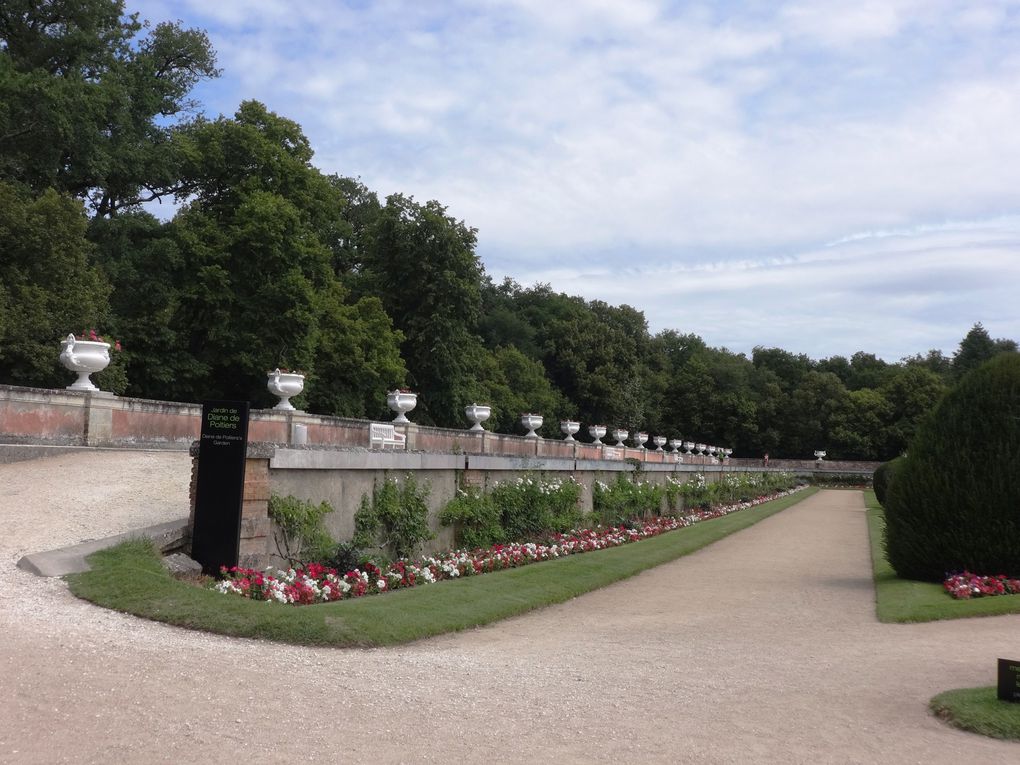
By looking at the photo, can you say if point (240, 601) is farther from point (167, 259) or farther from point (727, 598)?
point (167, 259)

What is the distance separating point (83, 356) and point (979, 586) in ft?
47.9

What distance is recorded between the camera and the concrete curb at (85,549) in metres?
8.29

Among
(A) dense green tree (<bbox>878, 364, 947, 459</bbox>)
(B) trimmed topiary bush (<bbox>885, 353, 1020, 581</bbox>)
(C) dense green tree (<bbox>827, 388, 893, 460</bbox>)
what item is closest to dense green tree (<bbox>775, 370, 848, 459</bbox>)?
(C) dense green tree (<bbox>827, 388, 893, 460</bbox>)

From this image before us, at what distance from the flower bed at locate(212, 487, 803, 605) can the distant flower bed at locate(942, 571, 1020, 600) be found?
6.31 meters

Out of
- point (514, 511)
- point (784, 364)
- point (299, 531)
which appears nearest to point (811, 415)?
point (784, 364)

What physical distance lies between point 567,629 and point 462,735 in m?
4.80

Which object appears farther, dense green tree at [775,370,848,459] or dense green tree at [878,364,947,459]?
dense green tree at [775,370,848,459]

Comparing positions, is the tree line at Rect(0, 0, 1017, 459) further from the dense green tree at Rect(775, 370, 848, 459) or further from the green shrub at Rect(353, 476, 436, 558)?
the dense green tree at Rect(775, 370, 848, 459)

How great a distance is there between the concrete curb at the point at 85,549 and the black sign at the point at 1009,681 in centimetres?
742

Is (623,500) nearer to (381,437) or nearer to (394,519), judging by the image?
(381,437)

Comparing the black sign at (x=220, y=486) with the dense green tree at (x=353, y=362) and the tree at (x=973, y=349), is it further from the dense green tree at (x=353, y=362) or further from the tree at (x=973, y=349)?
the tree at (x=973, y=349)

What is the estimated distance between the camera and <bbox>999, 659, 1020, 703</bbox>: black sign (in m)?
6.36

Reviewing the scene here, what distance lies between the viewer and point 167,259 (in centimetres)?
3550

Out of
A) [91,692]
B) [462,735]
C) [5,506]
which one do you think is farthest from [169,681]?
[5,506]
